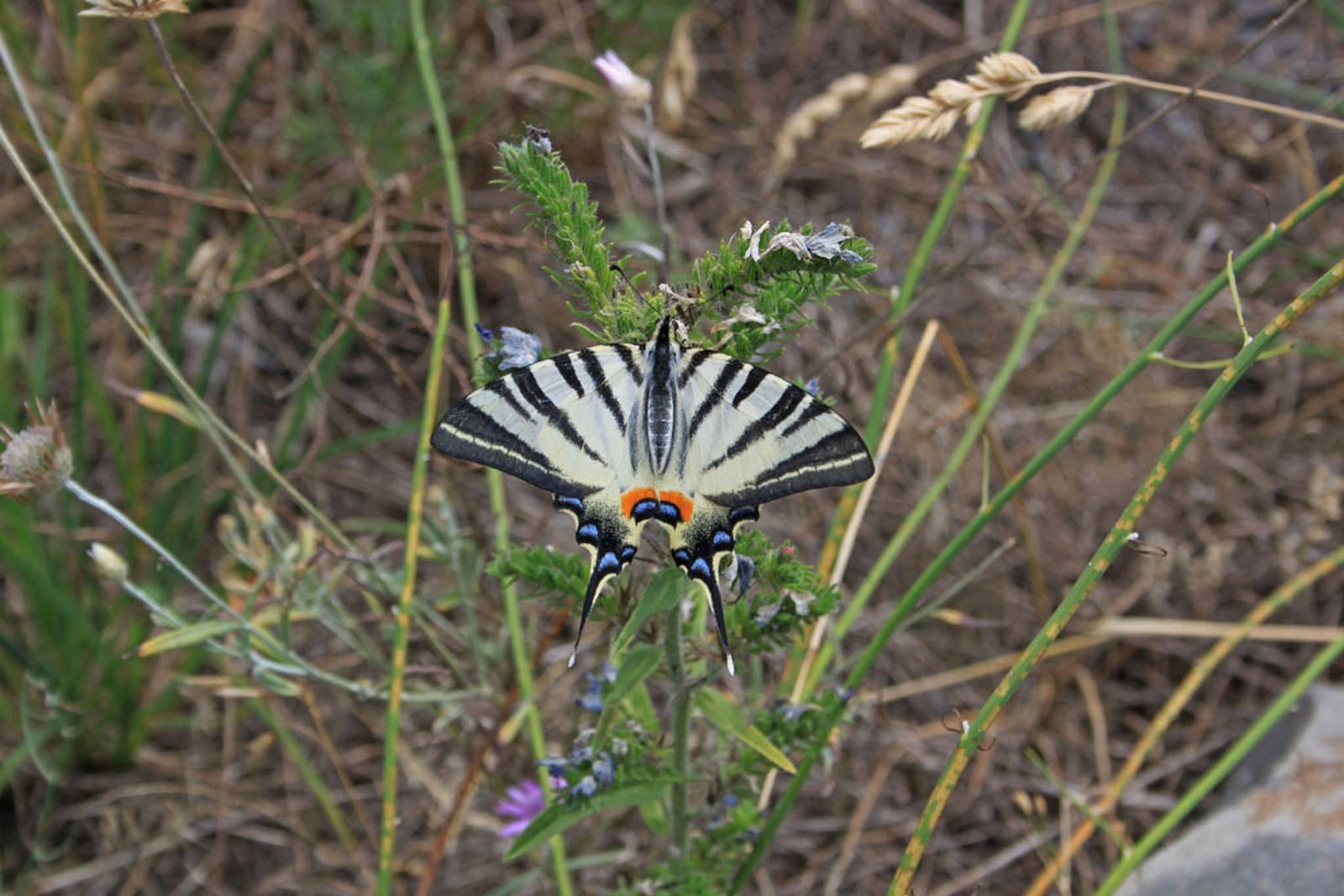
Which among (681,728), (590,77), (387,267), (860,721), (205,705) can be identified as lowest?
(205,705)

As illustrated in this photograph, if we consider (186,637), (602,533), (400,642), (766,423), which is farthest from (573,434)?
(186,637)

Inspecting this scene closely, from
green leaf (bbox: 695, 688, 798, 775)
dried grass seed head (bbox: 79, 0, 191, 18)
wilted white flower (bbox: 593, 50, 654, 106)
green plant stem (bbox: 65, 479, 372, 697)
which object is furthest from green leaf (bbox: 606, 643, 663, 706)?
dried grass seed head (bbox: 79, 0, 191, 18)

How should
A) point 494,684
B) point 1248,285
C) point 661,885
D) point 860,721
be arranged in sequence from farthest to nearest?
point 1248,285 → point 860,721 → point 494,684 → point 661,885

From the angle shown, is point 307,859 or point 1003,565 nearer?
point 307,859

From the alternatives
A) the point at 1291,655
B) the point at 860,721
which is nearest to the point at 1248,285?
the point at 1291,655

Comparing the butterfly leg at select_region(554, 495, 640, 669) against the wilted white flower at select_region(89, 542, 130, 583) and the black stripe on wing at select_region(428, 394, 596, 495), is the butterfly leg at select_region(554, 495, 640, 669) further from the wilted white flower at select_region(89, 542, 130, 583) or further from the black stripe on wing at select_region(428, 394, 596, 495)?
the wilted white flower at select_region(89, 542, 130, 583)

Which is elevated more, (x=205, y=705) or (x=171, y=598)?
(x=171, y=598)

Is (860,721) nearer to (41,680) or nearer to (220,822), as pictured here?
(220,822)

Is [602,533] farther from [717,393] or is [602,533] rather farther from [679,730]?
[679,730]
